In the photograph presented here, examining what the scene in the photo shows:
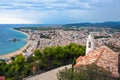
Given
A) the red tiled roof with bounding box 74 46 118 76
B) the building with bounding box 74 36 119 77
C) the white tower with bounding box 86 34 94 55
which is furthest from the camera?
the white tower with bounding box 86 34 94 55

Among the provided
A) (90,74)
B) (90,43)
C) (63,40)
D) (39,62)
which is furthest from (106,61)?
(63,40)

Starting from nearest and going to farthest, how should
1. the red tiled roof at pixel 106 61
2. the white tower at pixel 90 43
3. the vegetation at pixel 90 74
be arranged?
1. the vegetation at pixel 90 74
2. the red tiled roof at pixel 106 61
3. the white tower at pixel 90 43

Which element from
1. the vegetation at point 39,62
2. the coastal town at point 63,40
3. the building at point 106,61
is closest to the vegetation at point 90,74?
the building at point 106,61

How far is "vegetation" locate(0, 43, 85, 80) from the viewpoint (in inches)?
873

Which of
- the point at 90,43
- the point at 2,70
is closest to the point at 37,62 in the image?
the point at 2,70

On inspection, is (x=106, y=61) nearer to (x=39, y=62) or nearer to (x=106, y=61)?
(x=106, y=61)

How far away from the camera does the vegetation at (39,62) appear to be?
72.7ft

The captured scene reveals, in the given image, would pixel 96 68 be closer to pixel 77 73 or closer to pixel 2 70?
pixel 77 73

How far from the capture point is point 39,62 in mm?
24359

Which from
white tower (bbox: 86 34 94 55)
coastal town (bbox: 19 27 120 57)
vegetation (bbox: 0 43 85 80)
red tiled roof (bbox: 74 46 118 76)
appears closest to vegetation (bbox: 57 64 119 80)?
red tiled roof (bbox: 74 46 118 76)

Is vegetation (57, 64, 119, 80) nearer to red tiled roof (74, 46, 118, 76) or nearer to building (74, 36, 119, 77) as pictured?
building (74, 36, 119, 77)

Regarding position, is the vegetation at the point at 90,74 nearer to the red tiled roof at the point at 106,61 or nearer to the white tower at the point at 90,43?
the red tiled roof at the point at 106,61

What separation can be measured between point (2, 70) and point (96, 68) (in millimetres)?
11044

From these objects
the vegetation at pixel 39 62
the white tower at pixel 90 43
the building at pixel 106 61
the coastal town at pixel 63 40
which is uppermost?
the white tower at pixel 90 43
